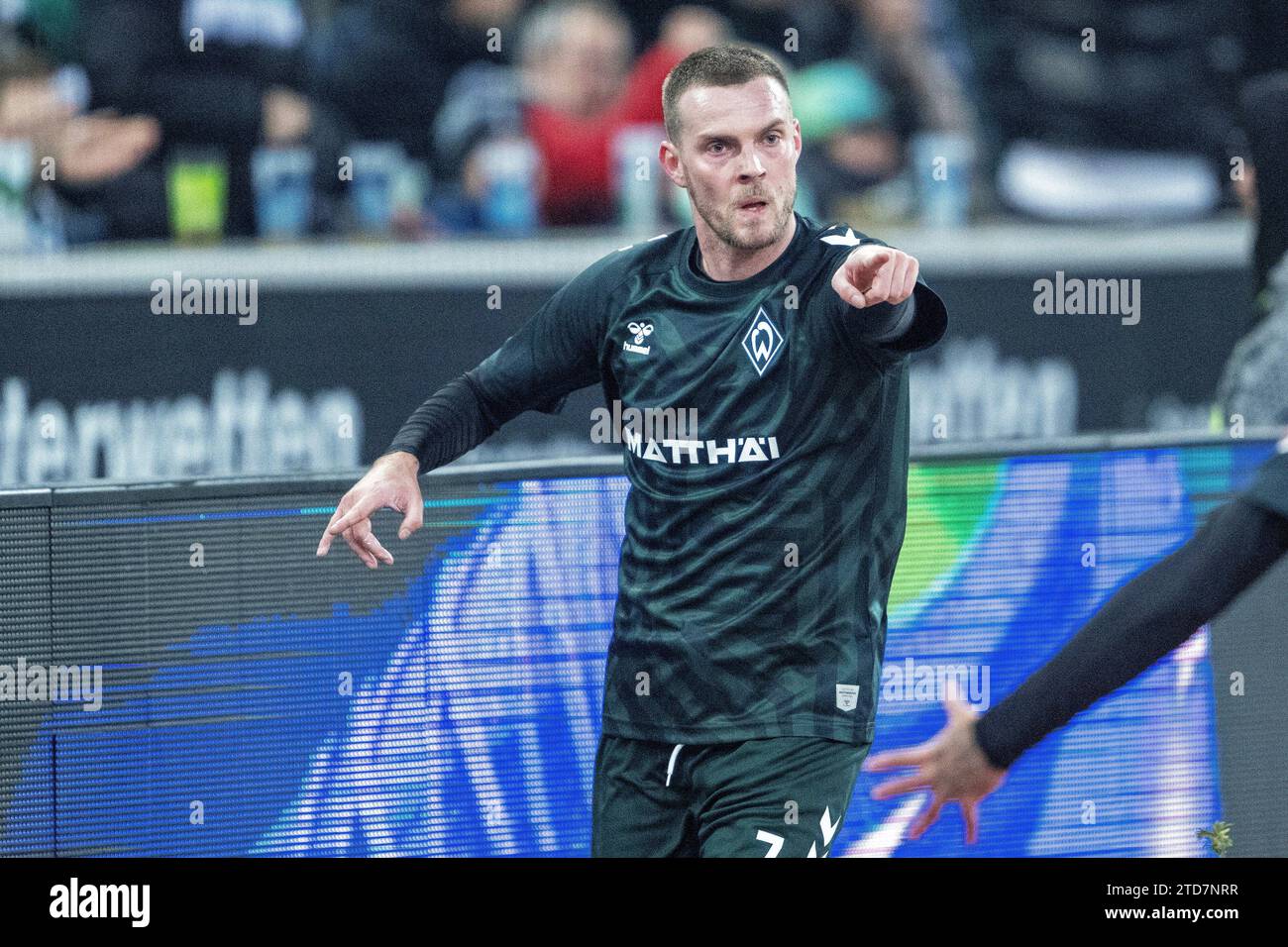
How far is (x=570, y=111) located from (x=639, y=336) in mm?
5081

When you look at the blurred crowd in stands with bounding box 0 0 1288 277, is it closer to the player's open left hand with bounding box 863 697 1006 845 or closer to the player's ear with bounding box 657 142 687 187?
the player's ear with bounding box 657 142 687 187

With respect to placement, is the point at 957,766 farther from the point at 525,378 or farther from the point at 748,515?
the point at 525,378

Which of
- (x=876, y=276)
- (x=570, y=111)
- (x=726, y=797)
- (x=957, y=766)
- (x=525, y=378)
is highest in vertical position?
(x=570, y=111)

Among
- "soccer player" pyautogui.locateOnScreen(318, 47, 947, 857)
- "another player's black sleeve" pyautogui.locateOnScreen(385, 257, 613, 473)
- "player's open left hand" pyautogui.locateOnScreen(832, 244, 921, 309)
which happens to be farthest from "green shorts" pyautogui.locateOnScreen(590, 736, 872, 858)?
"player's open left hand" pyautogui.locateOnScreen(832, 244, 921, 309)

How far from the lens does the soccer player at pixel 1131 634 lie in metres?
2.90

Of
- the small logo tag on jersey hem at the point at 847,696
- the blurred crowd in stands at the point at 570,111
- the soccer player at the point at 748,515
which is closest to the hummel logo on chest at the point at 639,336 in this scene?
the soccer player at the point at 748,515

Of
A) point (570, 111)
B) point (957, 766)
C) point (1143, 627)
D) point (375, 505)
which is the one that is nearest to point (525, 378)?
point (375, 505)

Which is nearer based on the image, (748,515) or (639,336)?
(748,515)

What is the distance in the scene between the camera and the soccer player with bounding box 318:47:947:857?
3912mm

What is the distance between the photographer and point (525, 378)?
4.43 m

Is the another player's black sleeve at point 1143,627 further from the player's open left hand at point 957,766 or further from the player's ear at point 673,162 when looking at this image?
the player's ear at point 673,162

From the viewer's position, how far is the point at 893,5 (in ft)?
31.7
